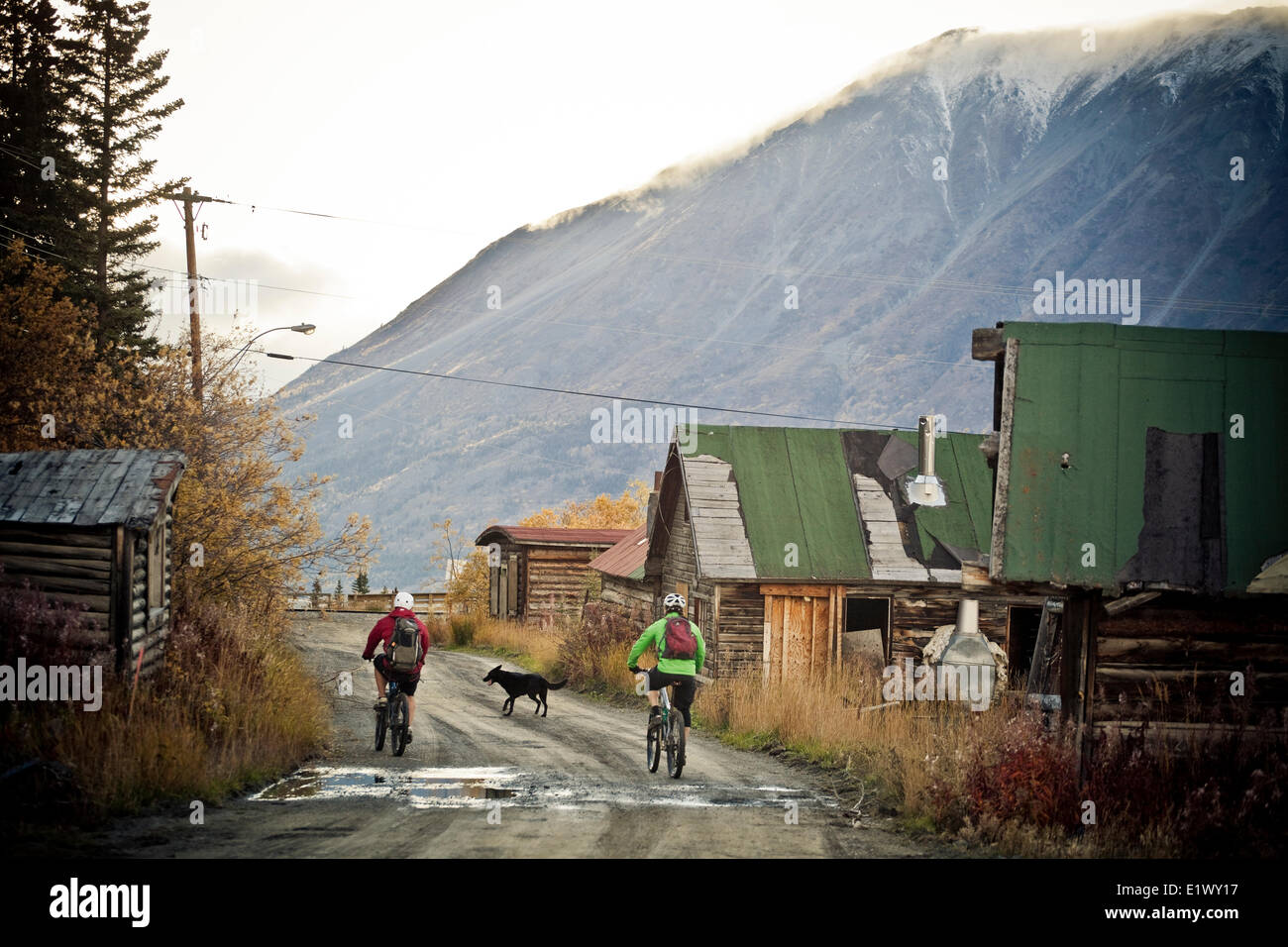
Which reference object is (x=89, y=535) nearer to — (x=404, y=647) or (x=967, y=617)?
(x=404, y=647)

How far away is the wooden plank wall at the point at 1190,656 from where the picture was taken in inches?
501

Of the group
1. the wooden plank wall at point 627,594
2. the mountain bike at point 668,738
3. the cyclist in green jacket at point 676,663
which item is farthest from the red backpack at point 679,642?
the wooden plank wall at point 627,594

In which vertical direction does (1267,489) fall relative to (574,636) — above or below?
above

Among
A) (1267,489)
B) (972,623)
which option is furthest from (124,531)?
(972,623)

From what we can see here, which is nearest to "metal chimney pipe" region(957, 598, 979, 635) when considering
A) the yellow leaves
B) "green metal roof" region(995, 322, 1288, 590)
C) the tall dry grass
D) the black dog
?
the black dog

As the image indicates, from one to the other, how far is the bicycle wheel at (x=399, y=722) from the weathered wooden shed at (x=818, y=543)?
9.85 metres

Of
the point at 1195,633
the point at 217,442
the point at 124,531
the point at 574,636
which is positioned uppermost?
the point at 217,442

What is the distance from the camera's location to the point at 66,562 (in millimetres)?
14594

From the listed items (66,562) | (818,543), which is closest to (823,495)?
(818,543)

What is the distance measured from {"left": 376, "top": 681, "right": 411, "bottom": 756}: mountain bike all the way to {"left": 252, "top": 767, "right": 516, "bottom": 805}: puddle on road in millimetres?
1405

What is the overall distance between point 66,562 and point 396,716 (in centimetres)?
453

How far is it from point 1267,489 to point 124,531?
1299 cm
